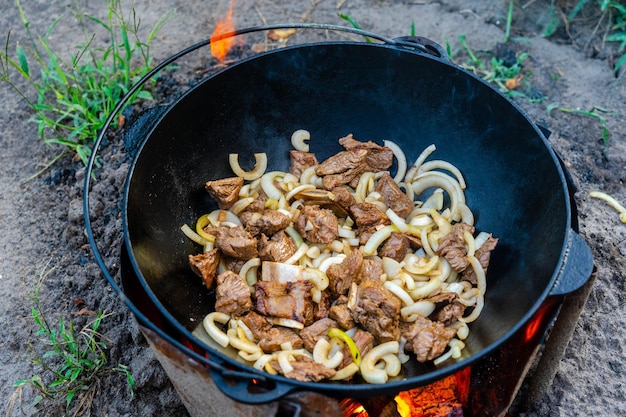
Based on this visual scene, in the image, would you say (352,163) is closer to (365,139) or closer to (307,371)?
(365,139)

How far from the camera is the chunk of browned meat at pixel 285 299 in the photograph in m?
3.40

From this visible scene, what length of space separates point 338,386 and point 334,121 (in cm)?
231

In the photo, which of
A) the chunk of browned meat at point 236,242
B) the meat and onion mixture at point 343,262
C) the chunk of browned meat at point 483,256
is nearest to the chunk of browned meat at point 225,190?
the meat and onion mixture at point 343,262

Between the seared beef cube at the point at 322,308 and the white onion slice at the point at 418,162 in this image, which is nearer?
the seared beef cube at the point at 322,308

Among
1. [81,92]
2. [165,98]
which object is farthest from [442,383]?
[81,92]

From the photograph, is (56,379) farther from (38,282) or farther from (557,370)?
(557,370)

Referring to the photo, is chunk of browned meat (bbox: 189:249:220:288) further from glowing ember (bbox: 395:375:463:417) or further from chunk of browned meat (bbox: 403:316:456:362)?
A: glowing ember (bbox: 395:375:463:417)

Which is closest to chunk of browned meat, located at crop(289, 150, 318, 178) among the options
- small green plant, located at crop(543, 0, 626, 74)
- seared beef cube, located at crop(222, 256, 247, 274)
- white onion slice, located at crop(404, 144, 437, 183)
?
white onion slice, located at crop(404, 144, 437, 183)

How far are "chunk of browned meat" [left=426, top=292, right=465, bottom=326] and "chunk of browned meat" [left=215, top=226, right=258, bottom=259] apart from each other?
1170 millimetres

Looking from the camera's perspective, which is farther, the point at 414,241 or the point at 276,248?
the point at 414,241

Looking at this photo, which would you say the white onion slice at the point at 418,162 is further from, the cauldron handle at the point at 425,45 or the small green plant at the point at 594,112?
the small green plant at the point at 594,112

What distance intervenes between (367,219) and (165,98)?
Result: 89.9 inches

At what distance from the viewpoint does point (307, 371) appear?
290cm

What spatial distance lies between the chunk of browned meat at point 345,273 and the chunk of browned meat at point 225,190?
87cm
